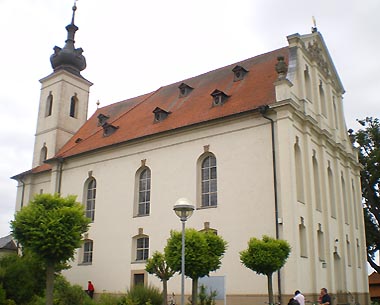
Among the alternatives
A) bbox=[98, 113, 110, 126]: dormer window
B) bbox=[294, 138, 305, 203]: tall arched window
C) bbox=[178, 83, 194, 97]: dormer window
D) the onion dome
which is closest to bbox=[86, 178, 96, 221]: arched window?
bbox=[98, 113, 110, 126]: dormer window

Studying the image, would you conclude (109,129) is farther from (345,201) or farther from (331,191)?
(345,201)

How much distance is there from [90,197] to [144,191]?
5.00 meters

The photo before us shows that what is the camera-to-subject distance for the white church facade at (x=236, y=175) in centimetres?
2183

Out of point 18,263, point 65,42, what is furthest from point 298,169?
point 65,42

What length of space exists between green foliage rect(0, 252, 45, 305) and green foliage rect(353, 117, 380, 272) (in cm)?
2530

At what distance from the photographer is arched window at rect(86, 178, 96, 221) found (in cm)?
3008

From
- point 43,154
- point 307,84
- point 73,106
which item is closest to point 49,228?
point 307,84

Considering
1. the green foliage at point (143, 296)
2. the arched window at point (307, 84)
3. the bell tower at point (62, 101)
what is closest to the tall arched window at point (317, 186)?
the arched window at point (307, 84)

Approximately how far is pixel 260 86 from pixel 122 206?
10.9m

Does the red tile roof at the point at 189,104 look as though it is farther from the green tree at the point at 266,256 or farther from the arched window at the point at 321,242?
the green tree at the point at 266,256

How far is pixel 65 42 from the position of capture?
1517 inches

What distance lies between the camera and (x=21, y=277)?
61.5 feet

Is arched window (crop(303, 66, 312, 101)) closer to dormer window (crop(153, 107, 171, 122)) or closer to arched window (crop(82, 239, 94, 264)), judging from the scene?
dormer window (crop(153, 107, 171, 122))

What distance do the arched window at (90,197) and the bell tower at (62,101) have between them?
251 inches
